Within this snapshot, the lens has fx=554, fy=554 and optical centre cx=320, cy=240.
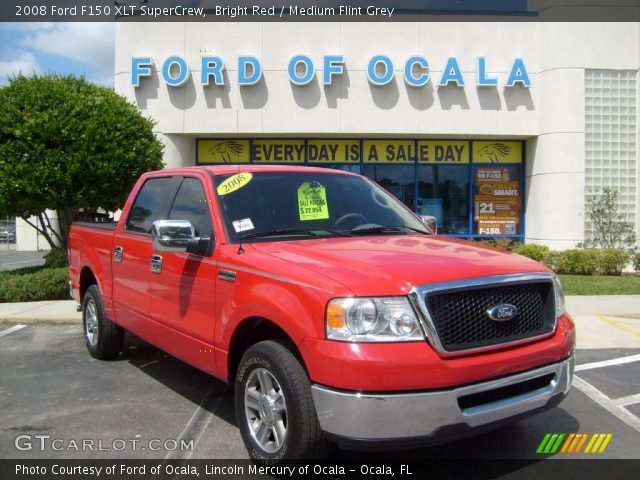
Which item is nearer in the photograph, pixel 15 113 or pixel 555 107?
pixel 15 113

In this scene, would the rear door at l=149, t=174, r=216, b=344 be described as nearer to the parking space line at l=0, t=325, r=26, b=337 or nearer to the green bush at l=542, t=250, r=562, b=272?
the parking space line at l=0, t=325, r=26, b=337

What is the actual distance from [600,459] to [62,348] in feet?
19.0

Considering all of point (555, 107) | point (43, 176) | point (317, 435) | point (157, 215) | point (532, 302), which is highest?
point (555, 107)

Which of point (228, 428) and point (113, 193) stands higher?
point (113, 193)

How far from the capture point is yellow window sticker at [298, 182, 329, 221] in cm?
419

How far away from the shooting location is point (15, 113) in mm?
9078

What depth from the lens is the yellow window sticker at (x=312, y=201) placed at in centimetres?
419

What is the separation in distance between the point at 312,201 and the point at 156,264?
54.3 inches

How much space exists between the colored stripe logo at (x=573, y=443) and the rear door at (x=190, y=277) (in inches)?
96.1

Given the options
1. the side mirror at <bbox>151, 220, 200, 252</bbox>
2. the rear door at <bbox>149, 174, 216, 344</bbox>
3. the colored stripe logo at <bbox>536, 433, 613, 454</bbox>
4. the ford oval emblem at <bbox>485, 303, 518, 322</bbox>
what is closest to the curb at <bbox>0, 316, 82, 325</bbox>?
the rear door at <bbox>149, 174, 216, 344</bbox>

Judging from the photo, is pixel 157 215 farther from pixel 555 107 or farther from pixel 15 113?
pixel 555 107

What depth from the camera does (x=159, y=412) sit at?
14.7 ft

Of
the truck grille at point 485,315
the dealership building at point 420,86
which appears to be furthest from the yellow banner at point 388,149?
the truck grille at point 485,315

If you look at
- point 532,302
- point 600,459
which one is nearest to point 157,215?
point 532,302
